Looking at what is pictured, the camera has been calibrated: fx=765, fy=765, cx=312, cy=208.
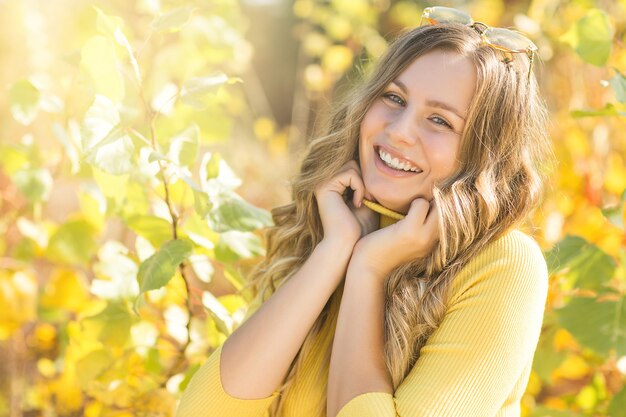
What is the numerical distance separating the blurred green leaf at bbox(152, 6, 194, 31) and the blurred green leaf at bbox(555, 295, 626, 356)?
93cm

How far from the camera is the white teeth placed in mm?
1322

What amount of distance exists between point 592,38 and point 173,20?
80 cm

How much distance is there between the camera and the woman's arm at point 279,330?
128 cm

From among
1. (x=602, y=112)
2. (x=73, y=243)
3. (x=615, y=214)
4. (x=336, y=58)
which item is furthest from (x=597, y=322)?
(x=336, y=58)

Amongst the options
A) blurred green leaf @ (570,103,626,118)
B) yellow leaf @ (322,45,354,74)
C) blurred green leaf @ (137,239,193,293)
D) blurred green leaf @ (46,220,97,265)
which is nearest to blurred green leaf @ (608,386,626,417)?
blurred green leaf @ (570,103,626,118)

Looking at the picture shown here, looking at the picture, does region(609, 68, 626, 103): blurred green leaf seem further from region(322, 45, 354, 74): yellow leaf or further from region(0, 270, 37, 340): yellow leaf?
region(322, 45, 354, 74): yellow leaf

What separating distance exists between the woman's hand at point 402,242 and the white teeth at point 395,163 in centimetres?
7

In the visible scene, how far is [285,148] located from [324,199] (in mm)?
3031

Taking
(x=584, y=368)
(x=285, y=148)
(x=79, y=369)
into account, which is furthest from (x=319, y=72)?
(x=79, y=369)

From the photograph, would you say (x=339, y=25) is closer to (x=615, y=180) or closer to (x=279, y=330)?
(x=615, y=180)

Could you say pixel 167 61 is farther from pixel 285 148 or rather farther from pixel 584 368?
pixel 285 148

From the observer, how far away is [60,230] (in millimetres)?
1747

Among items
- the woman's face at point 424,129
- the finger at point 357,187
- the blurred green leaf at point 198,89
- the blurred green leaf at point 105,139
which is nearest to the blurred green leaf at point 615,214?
the woman's face at point 424,129

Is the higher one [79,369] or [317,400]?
Result: [317,400]
